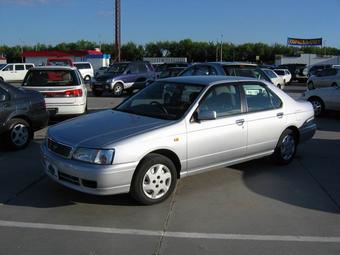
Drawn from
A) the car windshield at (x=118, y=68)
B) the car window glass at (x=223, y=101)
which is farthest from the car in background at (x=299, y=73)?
the car window glass at (x=223, y=101)

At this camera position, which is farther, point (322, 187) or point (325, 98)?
Result: point (325, 98)

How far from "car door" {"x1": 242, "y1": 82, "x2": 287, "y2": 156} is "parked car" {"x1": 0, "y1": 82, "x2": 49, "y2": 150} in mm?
4220

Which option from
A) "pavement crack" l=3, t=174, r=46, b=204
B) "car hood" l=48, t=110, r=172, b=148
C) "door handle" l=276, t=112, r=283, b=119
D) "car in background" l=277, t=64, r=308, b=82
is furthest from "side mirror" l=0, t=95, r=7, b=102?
"car in background" l=277, t=64, r=308, b=82

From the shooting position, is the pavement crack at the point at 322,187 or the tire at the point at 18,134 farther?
the tire at the point at 18,134

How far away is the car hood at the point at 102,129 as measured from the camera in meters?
5.30

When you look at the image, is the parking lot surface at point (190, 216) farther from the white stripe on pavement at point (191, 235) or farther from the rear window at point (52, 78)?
the rear window at point (52, 78)

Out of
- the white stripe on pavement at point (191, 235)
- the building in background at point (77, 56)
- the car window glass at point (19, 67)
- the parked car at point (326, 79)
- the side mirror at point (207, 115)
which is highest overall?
the building in background at point (77, 56)

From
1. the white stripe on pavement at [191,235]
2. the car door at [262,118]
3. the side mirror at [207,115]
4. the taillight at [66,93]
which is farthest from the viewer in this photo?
the taillight at [66,93]

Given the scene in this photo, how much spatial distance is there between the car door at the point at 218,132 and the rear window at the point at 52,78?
6.01m

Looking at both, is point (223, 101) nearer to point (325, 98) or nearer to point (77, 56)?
point (325, 98)

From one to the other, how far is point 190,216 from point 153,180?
0.62 m

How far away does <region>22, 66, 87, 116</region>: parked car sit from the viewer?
11.4 metres

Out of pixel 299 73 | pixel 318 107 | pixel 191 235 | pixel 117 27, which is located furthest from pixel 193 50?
pixel 191 235

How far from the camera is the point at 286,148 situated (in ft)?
24.8
